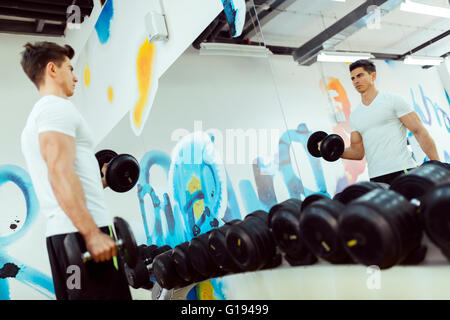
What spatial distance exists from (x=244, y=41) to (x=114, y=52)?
1.34 m

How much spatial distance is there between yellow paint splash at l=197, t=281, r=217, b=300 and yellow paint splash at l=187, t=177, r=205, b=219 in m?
0.74

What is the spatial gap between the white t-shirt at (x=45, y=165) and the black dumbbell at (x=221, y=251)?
0.59 meters

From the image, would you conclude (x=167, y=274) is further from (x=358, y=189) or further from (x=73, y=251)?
(x=358, y=189)

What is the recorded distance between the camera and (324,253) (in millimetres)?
1181

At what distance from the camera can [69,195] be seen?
1.19 metres

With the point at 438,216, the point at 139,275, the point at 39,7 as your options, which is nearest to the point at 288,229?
the point at 438,216

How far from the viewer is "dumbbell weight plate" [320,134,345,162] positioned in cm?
192

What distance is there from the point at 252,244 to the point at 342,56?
116 centimetres

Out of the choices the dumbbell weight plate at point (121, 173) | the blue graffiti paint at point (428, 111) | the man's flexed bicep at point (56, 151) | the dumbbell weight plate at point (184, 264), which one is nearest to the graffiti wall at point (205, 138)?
the blue graffiti paint at point (428, 111)

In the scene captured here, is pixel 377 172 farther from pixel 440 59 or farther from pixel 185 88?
pixel 185 88

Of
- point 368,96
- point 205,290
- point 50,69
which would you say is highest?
point 50,69

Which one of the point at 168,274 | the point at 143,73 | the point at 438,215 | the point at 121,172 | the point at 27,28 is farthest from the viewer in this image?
the point at 27,28

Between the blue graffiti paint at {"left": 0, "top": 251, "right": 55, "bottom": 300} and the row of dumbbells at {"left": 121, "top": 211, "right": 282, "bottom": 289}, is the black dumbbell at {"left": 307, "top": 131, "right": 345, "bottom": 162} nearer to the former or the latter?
the row of dumbbells at {"left": 121, "top": 211, "right": 282, "bottom": 289}
